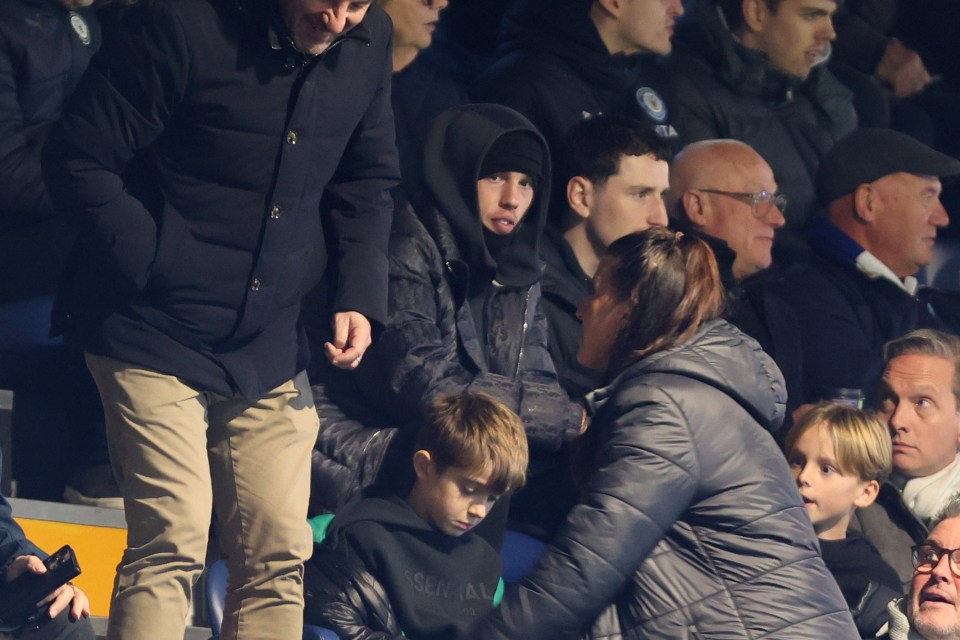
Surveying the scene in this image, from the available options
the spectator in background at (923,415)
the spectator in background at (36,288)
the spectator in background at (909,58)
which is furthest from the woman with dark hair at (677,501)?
the spectator in background at (909,58)

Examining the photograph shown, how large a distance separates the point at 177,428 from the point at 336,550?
0.77 meters

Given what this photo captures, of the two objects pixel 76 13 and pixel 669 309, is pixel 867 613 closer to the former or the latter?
pixel 669 309

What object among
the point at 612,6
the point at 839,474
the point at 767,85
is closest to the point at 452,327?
the point at 839,474

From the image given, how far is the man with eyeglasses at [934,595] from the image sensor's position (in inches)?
179

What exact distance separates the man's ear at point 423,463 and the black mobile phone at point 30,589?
3.86ft

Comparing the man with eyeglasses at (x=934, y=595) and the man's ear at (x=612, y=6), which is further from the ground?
the man's ear at (x=612, y=6)

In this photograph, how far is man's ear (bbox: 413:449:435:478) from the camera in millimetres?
4590

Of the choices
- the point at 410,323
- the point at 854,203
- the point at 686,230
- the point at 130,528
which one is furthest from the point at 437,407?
the point at 854,203

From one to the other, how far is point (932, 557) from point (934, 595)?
0.10 metres

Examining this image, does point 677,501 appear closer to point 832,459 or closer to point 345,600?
point 345,600

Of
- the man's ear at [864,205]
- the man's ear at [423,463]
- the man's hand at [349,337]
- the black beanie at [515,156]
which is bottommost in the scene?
the man's ear at [864,205]

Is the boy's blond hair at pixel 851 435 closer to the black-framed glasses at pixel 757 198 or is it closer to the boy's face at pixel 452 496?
the black-framed glasses at pixel 757 198

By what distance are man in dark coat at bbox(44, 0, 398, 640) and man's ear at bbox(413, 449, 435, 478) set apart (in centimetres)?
62

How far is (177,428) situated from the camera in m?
3.78
